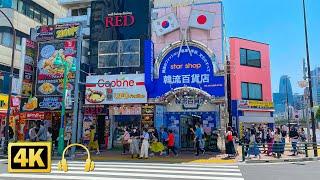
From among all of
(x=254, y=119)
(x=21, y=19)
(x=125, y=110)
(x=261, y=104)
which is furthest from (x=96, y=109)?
(x=21, y=19)

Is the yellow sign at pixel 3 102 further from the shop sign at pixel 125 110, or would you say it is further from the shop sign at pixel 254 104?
the shop sign at pixel 254 104

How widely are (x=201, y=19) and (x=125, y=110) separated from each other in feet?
27.7

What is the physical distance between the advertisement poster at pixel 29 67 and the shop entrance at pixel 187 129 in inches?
462

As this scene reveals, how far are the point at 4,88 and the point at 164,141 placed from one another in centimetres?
1724

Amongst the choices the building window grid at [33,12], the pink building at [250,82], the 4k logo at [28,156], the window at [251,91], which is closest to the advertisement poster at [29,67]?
the building window grid at [33,12]

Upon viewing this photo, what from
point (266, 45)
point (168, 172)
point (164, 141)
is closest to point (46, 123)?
point (164, 141)

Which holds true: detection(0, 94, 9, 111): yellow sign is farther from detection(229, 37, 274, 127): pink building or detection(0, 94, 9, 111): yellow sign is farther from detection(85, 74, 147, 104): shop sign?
detection(229, 37, 274, 127): pink building

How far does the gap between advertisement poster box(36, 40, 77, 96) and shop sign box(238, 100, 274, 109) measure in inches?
622

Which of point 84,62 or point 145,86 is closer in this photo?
point 145,86

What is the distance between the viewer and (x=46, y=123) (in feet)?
83.8

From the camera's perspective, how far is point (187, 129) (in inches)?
930

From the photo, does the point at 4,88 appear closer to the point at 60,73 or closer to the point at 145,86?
the point at 60,73

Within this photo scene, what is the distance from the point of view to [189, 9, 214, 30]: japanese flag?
2373 centimetres

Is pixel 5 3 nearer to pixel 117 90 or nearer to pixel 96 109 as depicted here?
pixel 96 109
